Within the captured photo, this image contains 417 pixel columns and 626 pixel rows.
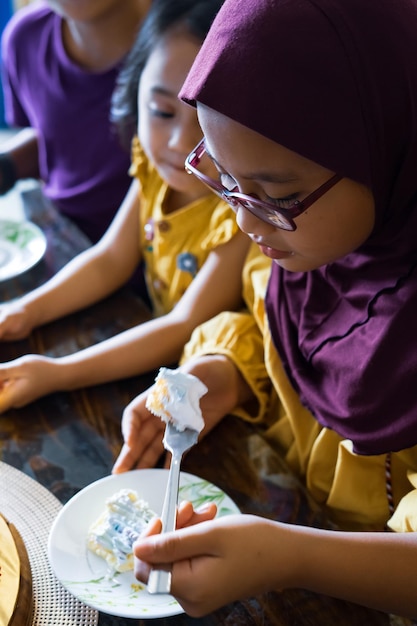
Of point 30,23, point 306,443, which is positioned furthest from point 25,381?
point 30,23

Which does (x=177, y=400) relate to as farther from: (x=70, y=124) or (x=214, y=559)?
(x=70, y=124)

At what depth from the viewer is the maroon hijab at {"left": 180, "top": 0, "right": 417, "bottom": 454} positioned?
0.73 metres

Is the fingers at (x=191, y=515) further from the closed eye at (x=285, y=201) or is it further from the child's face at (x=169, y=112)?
the child's face at (x=169, y=112)

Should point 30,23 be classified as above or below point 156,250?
above

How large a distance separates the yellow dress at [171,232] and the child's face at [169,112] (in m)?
0.10

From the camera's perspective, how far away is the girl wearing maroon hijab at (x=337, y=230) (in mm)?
728

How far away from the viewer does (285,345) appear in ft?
3.43

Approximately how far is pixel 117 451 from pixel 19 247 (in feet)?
2.13

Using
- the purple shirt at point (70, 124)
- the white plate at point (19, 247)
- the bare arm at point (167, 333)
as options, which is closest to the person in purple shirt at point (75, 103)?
the purple shirt at point (70, 124)

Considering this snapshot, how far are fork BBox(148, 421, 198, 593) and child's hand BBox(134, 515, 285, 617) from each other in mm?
11

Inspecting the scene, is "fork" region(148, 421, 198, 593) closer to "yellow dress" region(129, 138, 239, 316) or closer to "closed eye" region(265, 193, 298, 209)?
"closed eye" region(265, 193, 298, 209)

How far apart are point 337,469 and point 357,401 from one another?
0.13m

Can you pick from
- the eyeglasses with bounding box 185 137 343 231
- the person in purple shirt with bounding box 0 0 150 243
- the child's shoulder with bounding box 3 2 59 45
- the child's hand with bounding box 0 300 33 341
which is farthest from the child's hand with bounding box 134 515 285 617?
the child's shoulder with bounding box 3 2 59 45

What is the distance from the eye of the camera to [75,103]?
72.1 inches
